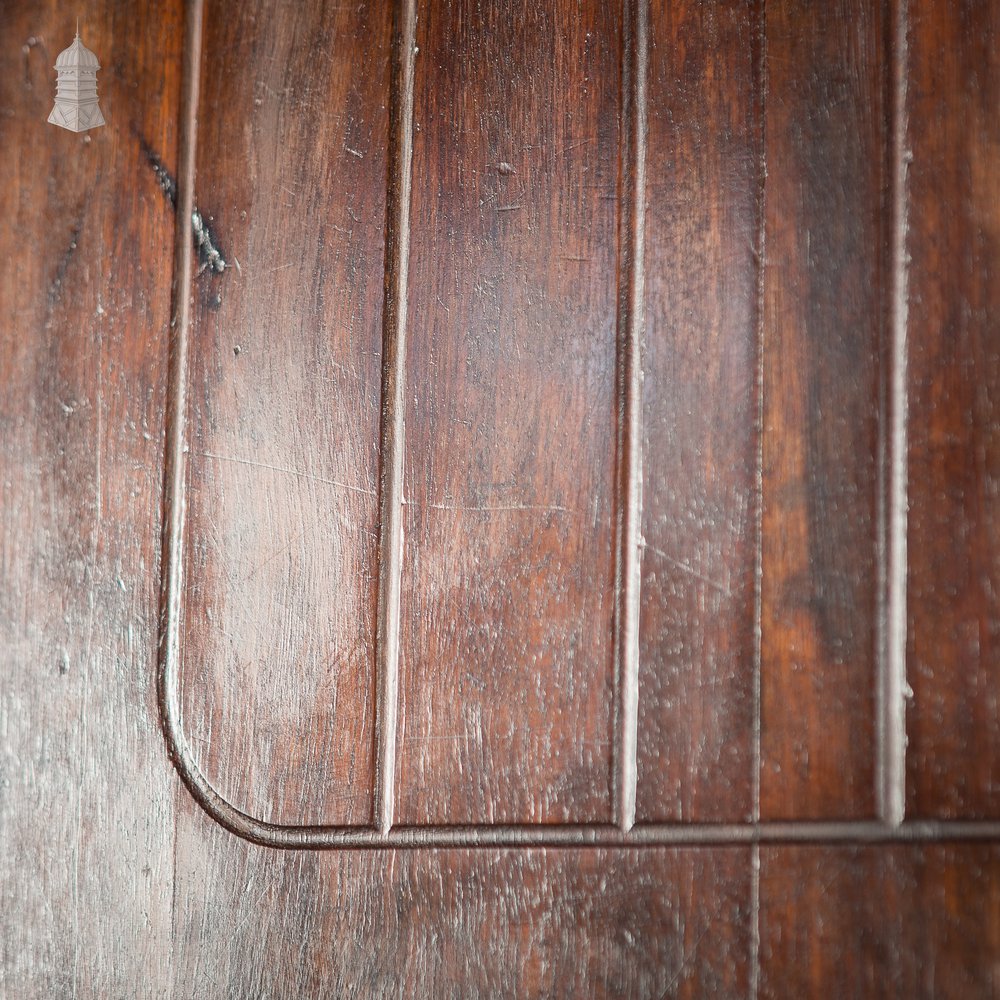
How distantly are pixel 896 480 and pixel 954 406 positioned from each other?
0.20 feet

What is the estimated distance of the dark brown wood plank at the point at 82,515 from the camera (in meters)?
0.49

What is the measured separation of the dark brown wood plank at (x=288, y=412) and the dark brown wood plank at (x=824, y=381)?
244 mm

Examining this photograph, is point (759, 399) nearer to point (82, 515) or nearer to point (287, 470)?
point (287, 470)

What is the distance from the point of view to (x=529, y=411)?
20.4 inches

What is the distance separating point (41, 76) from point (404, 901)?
53cm

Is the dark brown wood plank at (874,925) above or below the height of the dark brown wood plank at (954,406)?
below

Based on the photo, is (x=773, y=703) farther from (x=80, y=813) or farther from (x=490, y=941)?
(x=80, y=813)

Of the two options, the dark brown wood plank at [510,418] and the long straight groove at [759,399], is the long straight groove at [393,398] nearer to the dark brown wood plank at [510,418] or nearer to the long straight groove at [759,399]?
the dark brown wood plank at [510,418]

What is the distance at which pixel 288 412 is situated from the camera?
0.51 metres

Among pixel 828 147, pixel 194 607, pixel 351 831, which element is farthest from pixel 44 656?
pixel 828 147

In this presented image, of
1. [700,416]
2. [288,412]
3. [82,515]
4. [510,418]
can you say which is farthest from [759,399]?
[82,515]

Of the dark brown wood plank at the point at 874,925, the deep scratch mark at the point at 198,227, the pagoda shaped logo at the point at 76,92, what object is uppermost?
the pagoda shaped logo at the point at 76,92

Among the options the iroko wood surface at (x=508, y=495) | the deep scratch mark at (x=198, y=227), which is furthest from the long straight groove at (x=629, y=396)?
the deep scratch mark at (x=198, y=227)

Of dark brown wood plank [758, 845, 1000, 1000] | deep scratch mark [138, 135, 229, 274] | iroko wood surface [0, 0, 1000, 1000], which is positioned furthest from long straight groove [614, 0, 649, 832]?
deep scratch mark [138, 135, 229, 274]
